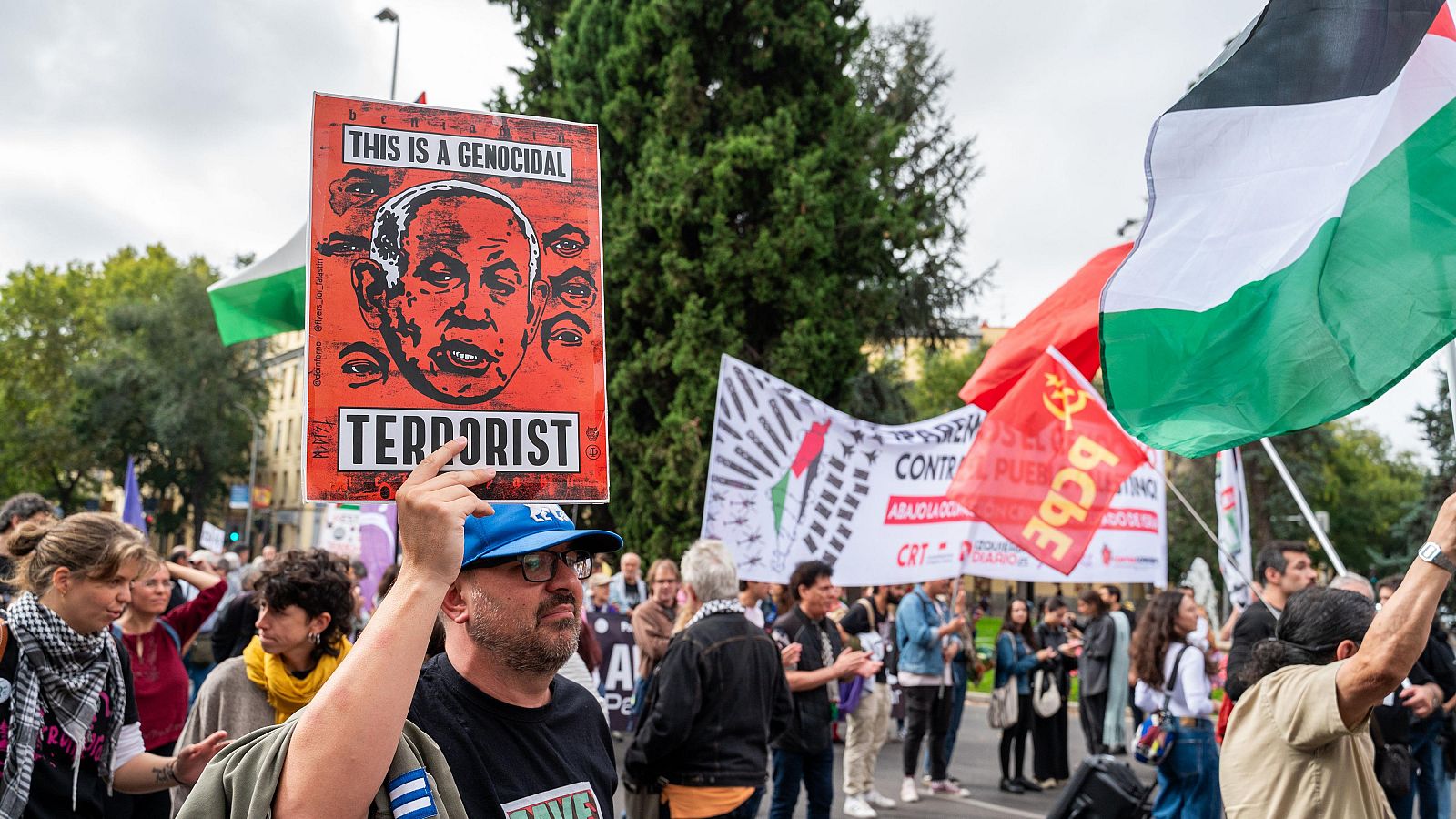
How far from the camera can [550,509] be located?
8.25 ft

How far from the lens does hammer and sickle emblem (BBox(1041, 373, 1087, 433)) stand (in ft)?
24.3

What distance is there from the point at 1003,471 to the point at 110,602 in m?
5.28

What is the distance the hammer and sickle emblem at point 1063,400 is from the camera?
7.39 m

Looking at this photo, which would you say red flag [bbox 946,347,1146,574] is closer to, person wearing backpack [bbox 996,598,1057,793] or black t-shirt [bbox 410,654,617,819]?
person wearing backpack [bbox 996,598,1057,793]

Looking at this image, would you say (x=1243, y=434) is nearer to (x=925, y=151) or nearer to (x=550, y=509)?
(x=550, y=509)

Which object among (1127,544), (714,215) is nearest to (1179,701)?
(1127,544)

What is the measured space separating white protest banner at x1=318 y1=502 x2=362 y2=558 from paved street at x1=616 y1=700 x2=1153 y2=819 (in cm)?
542

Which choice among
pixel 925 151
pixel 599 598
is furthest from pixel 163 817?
pixel 925 151

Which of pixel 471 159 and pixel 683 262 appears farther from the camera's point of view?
pixel 683 262

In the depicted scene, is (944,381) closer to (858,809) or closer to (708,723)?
(858,809)

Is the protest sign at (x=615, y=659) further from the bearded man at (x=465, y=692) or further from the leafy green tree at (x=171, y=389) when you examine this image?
the leafy green tree at (x=171, y=389)

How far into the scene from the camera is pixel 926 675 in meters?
10.2

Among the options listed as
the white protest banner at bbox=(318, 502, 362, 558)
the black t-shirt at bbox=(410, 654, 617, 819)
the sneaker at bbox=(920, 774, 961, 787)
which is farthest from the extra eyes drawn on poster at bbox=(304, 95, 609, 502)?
the white protest banner at bbox=(318, 502, 362, 558)

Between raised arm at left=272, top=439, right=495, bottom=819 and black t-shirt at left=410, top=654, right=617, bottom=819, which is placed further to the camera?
black t-shirt at left=410, top=654, right=617, bottom=819
